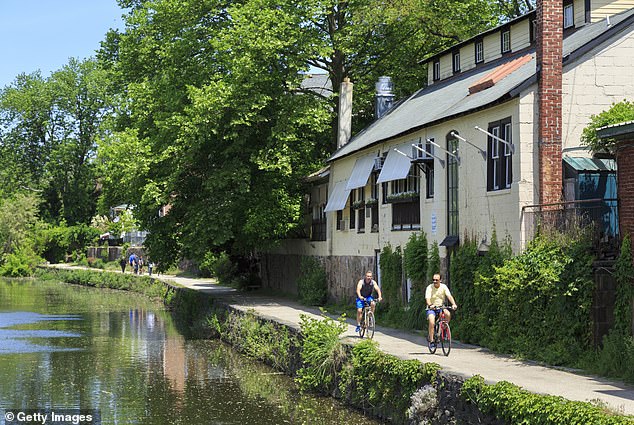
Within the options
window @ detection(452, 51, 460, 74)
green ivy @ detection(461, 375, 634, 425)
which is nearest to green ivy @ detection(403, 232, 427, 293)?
window @ detection(452, 51, 460, 74)

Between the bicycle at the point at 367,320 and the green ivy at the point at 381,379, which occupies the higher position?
the bicycle at the point at 367,320

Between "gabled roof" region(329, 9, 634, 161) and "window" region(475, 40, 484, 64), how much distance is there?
47 cm

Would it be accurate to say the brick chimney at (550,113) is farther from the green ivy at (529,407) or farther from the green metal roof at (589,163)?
the green ivy at (529,407)

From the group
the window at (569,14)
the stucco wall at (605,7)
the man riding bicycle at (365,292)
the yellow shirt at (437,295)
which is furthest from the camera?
the window at (569,14)

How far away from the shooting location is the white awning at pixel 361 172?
32438mm

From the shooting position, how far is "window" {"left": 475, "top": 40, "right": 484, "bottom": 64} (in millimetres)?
32669

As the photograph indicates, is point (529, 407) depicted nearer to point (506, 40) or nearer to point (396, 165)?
point (396, 165)

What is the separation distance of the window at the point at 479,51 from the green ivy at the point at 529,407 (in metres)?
19.3

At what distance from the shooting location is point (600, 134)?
60.1 feet

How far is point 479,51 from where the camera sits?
3288cm

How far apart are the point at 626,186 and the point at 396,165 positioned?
1151 centimetres

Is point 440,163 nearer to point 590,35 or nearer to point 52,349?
point 590,35

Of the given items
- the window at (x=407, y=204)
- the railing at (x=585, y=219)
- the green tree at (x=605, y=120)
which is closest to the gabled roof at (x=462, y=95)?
the window at (x=407, y=204)

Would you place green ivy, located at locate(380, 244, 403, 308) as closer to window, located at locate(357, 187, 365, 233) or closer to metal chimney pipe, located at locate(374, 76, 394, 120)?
window, located at locate(357, 187, 365, 233)
